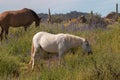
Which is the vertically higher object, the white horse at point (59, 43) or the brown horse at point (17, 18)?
the white horse at point (59, 43)

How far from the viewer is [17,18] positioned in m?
20.2

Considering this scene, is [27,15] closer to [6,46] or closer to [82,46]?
[6,46]

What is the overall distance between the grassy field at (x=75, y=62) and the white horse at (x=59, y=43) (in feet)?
0.92

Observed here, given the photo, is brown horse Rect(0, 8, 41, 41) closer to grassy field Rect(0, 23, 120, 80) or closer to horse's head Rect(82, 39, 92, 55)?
grassy field Rect(0, 23, 120, 80)

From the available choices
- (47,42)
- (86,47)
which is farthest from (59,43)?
(86,47)

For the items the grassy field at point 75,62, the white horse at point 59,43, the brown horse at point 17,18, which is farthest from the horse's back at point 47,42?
the brown horse at point 17,18

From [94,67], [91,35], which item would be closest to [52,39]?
[94,67]

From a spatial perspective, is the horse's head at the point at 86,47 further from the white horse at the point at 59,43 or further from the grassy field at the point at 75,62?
the grassy field at the point at 75,62

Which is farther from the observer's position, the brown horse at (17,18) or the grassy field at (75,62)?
the brown horse at (17,18)

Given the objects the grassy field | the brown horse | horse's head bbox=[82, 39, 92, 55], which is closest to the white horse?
horse's head bbox=[82, 39, 92, 55]

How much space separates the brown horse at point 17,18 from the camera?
19.6m

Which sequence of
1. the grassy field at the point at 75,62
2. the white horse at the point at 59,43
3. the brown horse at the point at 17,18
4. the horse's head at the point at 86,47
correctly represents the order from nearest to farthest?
the grassy field at the point at 75,62, the white horse at the point at 59,43, the horse's head at the point at 86,47, the brown horse at the point at 17,18

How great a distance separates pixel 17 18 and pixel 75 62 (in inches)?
402

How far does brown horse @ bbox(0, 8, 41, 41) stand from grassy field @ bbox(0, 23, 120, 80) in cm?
393
